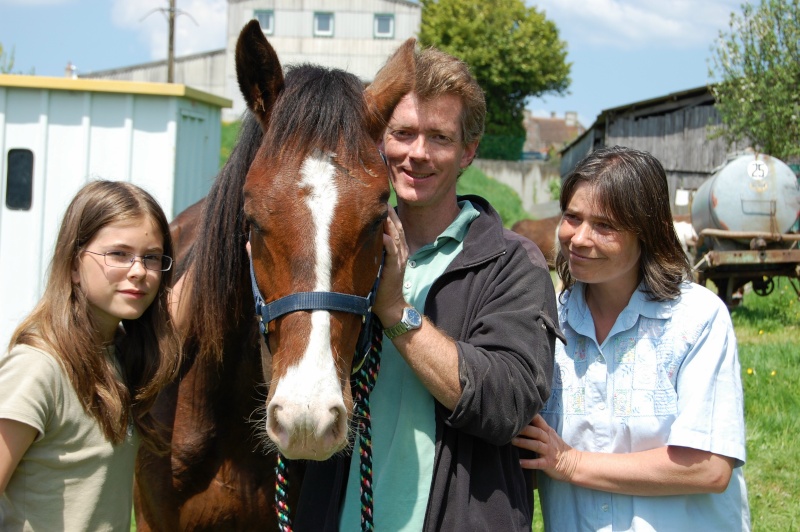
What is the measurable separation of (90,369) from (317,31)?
3688 cm

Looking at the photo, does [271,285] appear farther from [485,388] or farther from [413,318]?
[485,388]

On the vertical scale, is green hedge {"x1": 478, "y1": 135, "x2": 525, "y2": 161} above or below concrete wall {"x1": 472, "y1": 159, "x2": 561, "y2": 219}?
above

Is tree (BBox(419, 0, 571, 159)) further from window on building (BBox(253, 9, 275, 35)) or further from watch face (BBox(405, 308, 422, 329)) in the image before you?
watch face (BBox(405, 308, 422, 329))

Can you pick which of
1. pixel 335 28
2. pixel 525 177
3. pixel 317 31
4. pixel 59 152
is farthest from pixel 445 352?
pixel 317 31

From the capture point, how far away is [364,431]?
6.84ft

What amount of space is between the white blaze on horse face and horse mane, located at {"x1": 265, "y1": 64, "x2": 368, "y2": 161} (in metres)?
0.24

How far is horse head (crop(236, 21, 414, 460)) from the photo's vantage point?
5.72 ft

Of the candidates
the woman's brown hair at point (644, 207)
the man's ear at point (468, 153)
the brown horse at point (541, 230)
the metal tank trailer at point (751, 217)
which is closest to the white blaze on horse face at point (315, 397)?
the man's ear at point (468, 153)

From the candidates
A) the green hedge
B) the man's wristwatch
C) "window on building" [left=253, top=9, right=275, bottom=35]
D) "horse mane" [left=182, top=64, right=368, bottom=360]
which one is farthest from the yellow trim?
"window on building" [left=253, top=9, right=275, bottom=35]

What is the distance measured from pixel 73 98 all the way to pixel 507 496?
669cm

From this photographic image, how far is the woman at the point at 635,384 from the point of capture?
6.98ft

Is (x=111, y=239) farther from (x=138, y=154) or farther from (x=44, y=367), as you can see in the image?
(x=138, y=154)

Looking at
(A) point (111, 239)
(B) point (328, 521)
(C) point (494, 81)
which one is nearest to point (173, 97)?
(A) point (111, 239)

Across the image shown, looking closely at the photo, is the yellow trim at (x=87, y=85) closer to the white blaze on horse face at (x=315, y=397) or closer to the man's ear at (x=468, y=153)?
the man's ear at (x=468, y=153)
